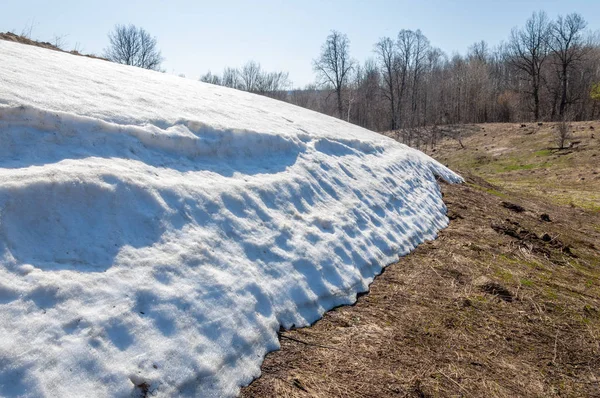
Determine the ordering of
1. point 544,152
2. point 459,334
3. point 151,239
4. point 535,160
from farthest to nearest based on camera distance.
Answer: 1. point 544,152
2. point 535,160
3. point 459,334
4. point 151,239

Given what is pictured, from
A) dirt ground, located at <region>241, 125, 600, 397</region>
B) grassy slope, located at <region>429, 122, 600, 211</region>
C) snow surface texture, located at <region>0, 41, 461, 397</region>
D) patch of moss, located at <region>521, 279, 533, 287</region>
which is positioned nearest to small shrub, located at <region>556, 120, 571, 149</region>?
grassy slope, located at <region>429, 122, 600, 211</region>

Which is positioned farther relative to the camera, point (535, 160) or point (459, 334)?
point (535, 160)

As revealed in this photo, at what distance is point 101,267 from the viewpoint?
216 cm

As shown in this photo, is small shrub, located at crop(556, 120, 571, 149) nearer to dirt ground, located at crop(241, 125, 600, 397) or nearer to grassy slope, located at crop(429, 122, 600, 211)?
grassy slope, located at crop(429, 122, 600, 211)

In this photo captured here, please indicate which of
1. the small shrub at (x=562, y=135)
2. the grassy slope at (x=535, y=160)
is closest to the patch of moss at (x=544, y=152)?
the grassy slope at (x=535, y=160)

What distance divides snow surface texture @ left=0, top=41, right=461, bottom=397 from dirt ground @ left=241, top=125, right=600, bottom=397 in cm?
23

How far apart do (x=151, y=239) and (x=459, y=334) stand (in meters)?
2.40

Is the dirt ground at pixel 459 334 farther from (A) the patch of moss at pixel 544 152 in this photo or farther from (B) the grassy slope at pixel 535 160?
(A) the patch of moss at pixel 544 152

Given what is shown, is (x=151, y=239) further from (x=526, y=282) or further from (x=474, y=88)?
(x=474, y=88)

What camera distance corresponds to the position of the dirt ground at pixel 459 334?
2.27 meters

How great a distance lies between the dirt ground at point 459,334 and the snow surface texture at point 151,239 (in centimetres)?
23

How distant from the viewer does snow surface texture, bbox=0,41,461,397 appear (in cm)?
180

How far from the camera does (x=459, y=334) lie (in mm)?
2889

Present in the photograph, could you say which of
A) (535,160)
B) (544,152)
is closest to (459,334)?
(535,160)
